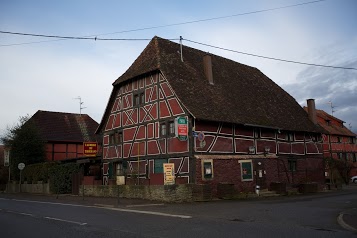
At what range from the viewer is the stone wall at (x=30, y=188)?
110 ft

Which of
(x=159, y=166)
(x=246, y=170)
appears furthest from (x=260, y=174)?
(x=159, y=166)

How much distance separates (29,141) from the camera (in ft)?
124

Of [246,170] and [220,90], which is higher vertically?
[220,90]

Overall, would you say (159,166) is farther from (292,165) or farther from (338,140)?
(338,140)

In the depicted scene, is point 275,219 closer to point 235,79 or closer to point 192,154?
point 192,154

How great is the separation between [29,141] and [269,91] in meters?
24.5

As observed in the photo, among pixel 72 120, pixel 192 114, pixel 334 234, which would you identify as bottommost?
pixel 334 234

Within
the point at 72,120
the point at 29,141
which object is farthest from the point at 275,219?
the point at 72,120

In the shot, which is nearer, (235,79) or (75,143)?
(235,79)

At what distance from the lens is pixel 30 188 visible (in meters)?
36.4

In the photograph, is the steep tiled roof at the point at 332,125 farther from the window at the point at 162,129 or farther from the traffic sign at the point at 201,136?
the traffic sign at the point at 201,136

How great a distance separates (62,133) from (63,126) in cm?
135

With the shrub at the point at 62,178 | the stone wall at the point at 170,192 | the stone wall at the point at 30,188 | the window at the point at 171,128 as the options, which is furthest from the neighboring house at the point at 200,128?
the stone wall at the point at 30,188

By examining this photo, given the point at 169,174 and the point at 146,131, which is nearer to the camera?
the point at 169,174
